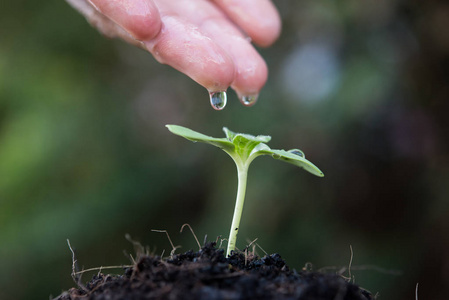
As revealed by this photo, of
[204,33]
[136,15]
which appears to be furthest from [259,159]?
[136,15]

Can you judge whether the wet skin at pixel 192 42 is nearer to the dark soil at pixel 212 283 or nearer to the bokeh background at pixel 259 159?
the dark soil at pixel 212 283

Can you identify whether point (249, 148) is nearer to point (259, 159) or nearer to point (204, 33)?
point (204, 33)

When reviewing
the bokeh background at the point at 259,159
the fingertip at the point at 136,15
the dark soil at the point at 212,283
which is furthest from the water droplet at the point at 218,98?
the bokeh background at the point at 259,159

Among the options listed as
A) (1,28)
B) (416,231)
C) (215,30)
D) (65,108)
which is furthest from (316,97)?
(1,28)

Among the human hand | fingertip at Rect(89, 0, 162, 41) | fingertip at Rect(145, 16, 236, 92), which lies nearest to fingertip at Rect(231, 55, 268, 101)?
the human hand

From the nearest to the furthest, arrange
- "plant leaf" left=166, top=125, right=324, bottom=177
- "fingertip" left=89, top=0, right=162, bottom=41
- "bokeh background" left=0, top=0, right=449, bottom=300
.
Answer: "plant leaf" left=166, top=125, right=324, bottom=177
"fingertip" left=89, top=0, right=162, bottom=41
"bokeh background" left=0, top=0, right=449, bottom=300

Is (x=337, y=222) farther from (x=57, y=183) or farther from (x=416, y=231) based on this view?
(x=57, y=183)

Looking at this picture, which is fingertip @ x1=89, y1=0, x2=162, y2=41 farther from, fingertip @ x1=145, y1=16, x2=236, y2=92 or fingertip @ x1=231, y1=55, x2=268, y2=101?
fingertip @ x1=231, y1=55, x2=268, y2=101

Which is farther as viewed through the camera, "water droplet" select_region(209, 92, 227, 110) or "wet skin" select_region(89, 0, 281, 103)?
"water droplet" select_region(209, 92, 227, 110)
